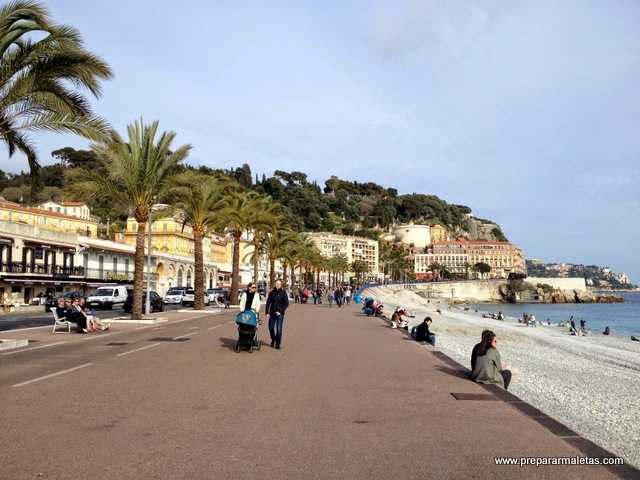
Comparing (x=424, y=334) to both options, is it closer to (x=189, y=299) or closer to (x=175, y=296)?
(x=189, y=299)

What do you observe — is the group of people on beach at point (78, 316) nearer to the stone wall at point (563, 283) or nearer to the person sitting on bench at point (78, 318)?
the person sitting on bench at point (78, 318)

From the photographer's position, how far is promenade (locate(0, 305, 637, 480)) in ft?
17.6

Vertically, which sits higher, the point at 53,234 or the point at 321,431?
the point at 53,234

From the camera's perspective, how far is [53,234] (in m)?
51.6

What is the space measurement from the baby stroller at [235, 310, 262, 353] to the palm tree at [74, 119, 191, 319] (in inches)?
544

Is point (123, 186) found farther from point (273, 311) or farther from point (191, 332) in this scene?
point (273, 311)

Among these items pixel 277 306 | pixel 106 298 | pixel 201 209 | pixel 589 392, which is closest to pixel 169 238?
pixel 106 298

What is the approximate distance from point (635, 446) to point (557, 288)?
650 ft

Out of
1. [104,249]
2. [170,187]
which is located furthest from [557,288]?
[170,187]

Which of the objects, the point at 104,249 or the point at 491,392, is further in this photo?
the point at 104,249

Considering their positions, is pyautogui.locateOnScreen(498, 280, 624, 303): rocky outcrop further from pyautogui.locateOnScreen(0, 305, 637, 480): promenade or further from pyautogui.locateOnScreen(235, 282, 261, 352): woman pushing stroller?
pyautogui.locateOnScreen(0, 305, 637, 480): promenade

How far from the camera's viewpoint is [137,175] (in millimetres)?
26453

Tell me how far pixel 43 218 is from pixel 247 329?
66.9m

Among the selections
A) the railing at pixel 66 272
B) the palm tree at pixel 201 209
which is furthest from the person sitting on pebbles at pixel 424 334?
the railing at pixel 66 272
